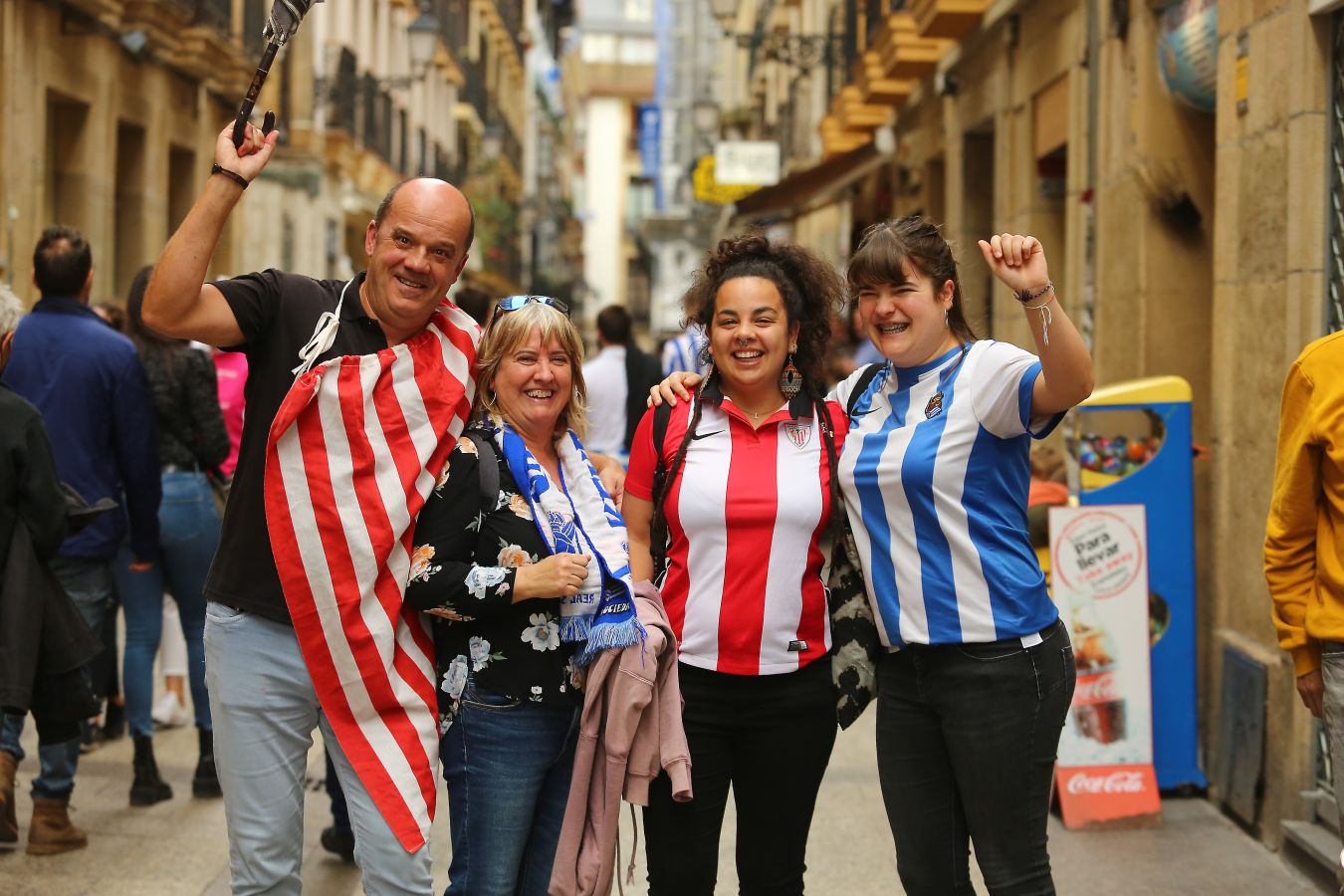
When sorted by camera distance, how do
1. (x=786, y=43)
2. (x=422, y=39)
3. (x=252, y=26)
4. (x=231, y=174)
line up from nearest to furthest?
1. (x=231, y=174)
2. (x=252, y=26)
3. (x=786, y=43)
4. (x=422, y=39)

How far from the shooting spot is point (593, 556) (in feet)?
12.0

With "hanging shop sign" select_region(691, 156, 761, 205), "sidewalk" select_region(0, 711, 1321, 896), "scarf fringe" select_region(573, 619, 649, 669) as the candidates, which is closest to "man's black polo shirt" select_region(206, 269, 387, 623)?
"scarf fringe" select_region(573, 619, 649, 669)

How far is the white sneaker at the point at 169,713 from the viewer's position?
7629 millimetres

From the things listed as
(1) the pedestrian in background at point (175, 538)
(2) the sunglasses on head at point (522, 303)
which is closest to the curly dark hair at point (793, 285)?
(2) the sunglasses on head at point (522, 303)

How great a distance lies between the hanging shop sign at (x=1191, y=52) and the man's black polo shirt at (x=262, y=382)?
4.72m

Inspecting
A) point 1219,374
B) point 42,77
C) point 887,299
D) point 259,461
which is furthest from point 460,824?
point 42,77

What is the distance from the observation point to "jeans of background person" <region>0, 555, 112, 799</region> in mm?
5590

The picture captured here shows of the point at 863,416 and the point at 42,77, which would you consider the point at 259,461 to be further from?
the point at 42,77

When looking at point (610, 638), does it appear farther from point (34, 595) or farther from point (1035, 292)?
point (34, 595)

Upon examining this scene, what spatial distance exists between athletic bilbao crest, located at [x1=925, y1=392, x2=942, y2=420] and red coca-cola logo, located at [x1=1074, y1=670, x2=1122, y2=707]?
2.81 m

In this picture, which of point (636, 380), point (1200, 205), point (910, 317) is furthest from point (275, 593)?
point (636, 380)

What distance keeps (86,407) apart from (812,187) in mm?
11218

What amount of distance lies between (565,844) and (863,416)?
1231mm

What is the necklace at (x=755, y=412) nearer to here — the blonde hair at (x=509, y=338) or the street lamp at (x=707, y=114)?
the blonde hair at (x=509, y=338)
